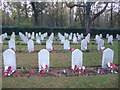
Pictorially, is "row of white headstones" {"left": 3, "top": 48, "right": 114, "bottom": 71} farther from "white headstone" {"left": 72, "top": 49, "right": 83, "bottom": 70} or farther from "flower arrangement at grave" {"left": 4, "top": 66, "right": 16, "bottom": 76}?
"flower arrangement at grave" {"left": 4, "top": 66, "right": 16, "bottom": 76}

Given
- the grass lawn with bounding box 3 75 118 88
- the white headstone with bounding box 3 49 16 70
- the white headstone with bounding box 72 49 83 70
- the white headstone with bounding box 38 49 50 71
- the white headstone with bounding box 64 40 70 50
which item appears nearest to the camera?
the grass lawn with bounding box 3 75 118 88

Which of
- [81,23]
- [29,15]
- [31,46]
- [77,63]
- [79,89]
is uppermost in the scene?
[29,15]

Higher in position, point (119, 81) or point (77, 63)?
point (77, 63)

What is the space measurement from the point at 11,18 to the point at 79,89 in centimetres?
3199

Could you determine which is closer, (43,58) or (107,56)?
(43,58)

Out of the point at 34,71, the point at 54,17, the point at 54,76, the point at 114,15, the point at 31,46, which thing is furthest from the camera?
the point at 54,17

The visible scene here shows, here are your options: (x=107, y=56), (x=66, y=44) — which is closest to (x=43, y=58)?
(x=107, y=56)

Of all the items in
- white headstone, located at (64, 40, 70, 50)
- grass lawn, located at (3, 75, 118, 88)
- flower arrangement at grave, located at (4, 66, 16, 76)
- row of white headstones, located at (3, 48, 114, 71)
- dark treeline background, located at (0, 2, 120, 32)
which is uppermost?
dark treeline background, located at (0, 2, 120, 32)

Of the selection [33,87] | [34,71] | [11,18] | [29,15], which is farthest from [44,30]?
[33,87]

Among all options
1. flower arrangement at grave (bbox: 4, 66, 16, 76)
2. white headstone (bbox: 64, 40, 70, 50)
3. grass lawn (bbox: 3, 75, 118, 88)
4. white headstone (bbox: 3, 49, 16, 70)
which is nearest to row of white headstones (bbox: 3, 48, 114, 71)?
white headstone (bbox: 3, 49, 16, 70)

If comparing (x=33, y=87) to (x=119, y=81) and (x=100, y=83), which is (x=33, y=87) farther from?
(x=119, y=81)

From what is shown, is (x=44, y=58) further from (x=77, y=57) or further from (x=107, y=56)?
(x=107, y=56)

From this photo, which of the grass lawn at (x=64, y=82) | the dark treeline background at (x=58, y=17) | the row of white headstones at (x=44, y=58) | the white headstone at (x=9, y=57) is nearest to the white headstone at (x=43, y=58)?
the row of white headstones at (x=44, y=58)

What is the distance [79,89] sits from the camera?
11.9 feet
